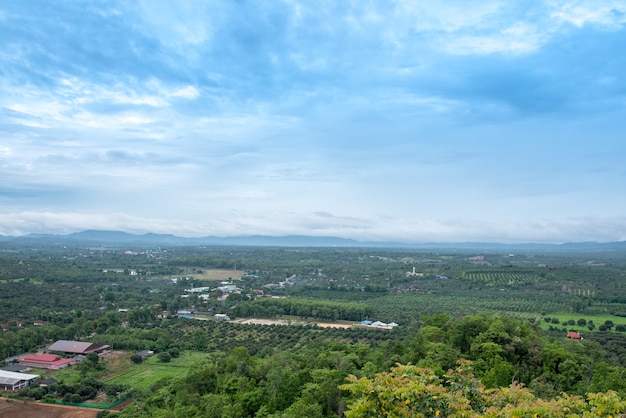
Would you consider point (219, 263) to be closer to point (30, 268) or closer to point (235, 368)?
point (30, 268)

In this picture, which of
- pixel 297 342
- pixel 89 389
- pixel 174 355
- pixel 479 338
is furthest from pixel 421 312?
pixel 89 389

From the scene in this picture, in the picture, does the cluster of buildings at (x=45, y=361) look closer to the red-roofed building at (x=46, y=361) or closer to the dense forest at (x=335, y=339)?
the red-roofed building at (x=46, y=361)

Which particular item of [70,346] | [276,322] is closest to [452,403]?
[70,346]

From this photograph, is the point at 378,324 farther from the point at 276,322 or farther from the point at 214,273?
the point at 214,273

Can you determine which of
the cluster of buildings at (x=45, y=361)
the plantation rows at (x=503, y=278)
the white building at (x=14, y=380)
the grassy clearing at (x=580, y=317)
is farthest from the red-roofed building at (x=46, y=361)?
the plantation rows at (x=503, y=278)

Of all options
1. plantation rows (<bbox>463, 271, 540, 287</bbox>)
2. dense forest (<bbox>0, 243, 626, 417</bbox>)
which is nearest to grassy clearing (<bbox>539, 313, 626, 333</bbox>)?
dense forest (<bbox>0, 243, 626, 417</bbox>)

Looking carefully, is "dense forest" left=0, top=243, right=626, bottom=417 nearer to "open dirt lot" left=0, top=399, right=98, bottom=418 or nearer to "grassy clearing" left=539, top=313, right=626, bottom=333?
"grassy clearing" left=539, top=313, right=626, bottom=333
